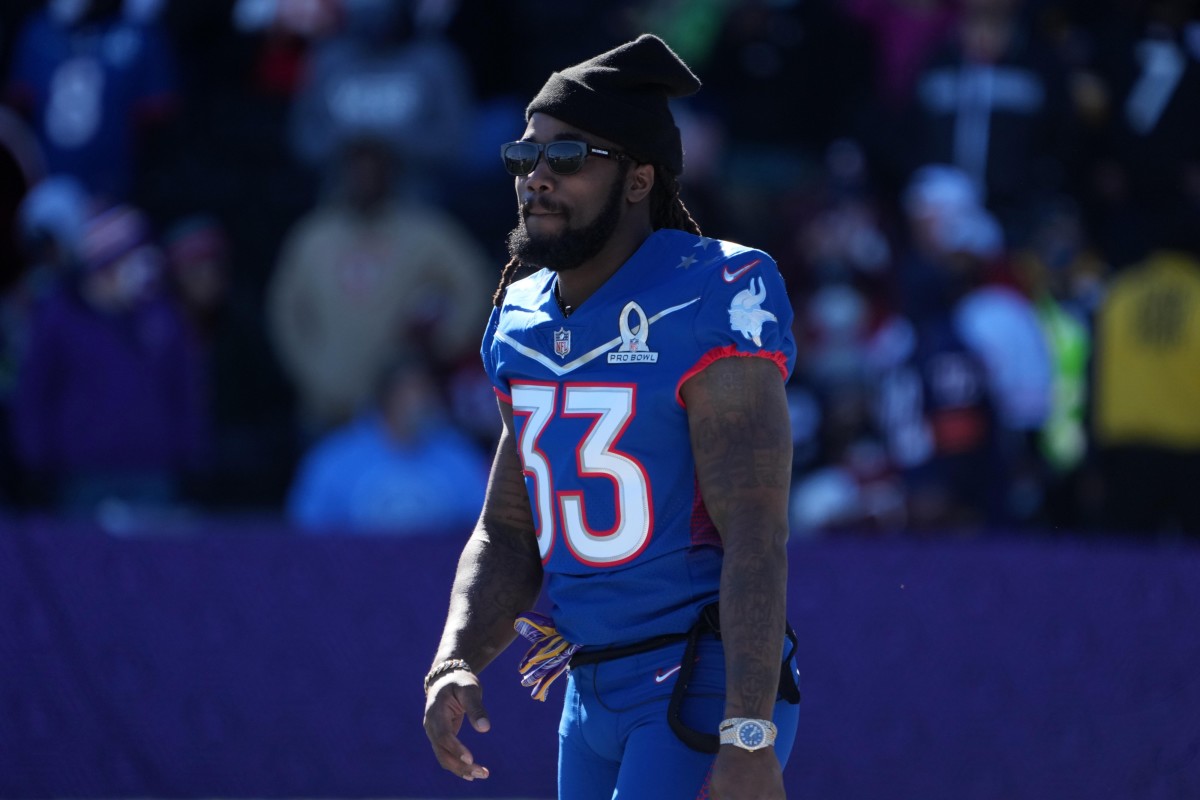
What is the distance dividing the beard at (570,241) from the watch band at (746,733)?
37.6 inches

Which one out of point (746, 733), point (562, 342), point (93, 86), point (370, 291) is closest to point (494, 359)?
point (562, 342)

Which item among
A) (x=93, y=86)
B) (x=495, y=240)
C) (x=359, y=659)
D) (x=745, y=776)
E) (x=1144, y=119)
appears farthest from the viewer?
(x=495, y=240)

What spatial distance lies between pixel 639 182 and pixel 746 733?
3.71 feet

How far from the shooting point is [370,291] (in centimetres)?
955

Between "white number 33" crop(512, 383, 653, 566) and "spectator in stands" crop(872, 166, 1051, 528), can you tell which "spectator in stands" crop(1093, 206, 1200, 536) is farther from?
"white number 33" crop(512, 383, 653, 566)

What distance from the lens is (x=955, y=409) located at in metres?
8.48

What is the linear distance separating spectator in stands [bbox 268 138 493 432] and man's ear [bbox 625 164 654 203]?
5811mm

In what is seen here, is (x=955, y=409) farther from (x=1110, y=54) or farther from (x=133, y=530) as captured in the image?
(x=133, y=530)

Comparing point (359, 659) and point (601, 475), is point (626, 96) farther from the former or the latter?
point (359, 659)

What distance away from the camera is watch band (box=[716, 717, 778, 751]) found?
10.4 ft

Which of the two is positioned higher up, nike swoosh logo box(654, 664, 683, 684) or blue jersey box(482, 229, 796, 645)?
blue jersey box(482, 229, 796, 645)

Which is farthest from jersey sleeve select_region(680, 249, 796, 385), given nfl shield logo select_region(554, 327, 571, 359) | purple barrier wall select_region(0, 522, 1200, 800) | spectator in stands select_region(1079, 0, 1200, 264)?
spectator in stands select_region(1079, 0, 1200, 264)

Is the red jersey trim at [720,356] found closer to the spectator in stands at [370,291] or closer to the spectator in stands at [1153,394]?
the spectator in stands at [1153,394]

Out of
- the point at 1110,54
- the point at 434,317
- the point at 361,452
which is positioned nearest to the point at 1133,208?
the point at 1110,54
